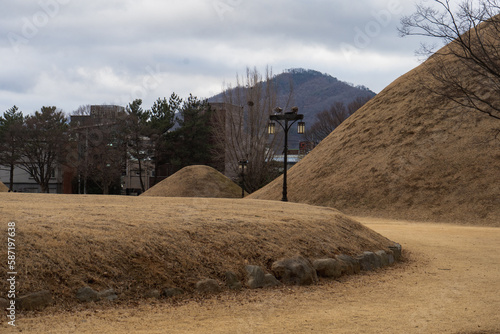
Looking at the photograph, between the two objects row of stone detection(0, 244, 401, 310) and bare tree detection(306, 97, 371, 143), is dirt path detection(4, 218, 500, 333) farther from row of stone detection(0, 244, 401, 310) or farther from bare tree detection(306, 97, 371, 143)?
bare tree detection(306, 97, 371, 143)

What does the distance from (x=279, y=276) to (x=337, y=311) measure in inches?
55.0

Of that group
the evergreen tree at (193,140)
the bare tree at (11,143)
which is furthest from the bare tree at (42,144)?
the evergreen tree at (193,140)

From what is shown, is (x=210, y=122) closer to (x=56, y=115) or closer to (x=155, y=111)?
(x=155, y=111)

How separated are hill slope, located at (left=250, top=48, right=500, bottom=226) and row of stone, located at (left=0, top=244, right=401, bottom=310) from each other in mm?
13801

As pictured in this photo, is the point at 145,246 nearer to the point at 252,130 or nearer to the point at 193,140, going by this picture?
the point at 252,130

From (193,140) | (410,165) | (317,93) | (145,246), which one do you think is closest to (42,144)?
(193,140)

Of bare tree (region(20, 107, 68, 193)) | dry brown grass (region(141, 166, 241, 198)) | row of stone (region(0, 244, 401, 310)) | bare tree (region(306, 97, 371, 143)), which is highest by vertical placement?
bare tree (region(306, 97, 371, 143))

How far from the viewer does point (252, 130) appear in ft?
131

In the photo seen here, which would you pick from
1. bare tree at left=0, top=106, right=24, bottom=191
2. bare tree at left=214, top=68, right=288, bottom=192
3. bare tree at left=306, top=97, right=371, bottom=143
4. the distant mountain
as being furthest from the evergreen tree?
the distant mountain

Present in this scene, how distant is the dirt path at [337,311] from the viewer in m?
5.07

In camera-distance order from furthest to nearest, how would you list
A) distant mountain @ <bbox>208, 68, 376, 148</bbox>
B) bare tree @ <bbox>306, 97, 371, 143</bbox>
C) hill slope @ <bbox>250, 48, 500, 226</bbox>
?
distant mountain @ <bbox>208, 68, 376, 148</bbox> < bare tree @ <bbox>306, 97, 371, 143</bbox> < hill slope @ <bbox>250, 48, 500, 226</bbox>

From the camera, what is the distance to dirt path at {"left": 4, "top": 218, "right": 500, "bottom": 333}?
5.07 m

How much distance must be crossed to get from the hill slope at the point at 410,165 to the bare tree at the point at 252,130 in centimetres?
587

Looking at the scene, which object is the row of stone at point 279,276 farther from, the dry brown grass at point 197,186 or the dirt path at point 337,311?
the dry brown grass at point 197,186
